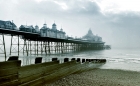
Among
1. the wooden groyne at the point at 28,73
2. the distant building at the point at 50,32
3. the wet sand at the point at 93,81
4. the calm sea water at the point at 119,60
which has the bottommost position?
the calm sea water at the point at 119,60

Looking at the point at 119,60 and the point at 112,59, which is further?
the point at 112,59

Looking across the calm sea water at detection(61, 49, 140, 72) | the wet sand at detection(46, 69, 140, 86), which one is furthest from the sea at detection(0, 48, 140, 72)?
the wet sand at detection(46, 69, 140, 86)

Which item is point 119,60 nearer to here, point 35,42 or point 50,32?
point 35,42

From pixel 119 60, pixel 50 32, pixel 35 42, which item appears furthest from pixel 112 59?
pixel 50 32

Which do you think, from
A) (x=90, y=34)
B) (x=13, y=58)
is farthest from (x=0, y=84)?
(x=90, y=34)

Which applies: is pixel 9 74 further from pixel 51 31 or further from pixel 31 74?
pixel 51 31

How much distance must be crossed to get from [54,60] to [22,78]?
6.91ft

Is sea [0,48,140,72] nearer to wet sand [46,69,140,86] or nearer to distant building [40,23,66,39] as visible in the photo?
wet sand [46,69,140,86]

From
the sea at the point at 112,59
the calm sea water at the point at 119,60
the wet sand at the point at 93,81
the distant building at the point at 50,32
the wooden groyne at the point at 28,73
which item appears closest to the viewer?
the wooden groyne at the point at 28,73

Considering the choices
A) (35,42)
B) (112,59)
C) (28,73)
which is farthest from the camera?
(35,42)

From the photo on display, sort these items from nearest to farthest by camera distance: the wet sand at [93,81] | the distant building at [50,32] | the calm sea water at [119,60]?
the wet sand at [93,81] → the calm sea water at [119,60] → the distant building at [50,32]

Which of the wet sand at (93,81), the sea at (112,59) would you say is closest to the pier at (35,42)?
the sea at (112,59)

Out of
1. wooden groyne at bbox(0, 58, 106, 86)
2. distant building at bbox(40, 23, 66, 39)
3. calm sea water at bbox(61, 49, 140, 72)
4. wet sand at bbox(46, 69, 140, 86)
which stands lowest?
calm sea water at bbox(61, 49, 140, 72)

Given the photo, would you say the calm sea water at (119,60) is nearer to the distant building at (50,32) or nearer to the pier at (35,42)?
the pier at (35,42)
